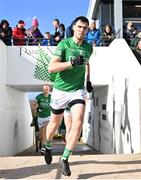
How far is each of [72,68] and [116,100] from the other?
8.01 m

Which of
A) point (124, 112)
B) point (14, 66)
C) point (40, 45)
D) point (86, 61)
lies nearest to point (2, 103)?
point (14, 66)

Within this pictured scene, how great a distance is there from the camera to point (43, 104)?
10.9 metres

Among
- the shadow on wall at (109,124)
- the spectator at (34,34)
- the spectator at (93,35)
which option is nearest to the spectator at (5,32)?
the spectator at (34,34)

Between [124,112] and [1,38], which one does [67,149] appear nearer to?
[124,112]

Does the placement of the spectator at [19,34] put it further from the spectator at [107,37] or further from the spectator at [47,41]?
the spectator at [107,37]

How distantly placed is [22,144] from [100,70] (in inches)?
240

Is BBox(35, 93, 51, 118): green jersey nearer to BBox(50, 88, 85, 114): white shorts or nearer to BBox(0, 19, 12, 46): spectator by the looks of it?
BBox(50, 88, 85, 114): white shorts

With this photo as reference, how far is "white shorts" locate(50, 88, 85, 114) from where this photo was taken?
5378 mm

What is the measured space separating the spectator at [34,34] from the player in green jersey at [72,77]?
34.9 ft

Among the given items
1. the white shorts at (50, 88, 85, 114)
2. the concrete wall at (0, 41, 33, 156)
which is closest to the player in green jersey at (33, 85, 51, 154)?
the concrete wall at (0, 41, 33, 156)

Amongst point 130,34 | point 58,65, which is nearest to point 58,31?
point 130,34

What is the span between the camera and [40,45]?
16141 millimetres

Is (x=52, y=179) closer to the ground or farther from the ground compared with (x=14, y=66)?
closer to the ground

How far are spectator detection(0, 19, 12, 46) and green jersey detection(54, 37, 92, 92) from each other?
33.2ft
